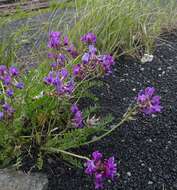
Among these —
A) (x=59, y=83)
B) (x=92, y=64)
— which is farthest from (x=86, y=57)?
(x=59, y=83)

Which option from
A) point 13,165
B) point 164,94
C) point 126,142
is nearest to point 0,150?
point 13,165

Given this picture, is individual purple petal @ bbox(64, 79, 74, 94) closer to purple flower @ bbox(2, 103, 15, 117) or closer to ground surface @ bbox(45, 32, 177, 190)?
purple flower @ bbox(2, 103, 15, 117)

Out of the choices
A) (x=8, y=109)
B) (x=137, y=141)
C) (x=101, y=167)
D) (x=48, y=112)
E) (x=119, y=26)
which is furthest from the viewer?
(x=119, y=26)

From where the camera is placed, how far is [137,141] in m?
2.29

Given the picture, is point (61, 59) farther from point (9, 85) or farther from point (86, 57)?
point (9, 85)

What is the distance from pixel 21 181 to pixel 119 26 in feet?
5.20

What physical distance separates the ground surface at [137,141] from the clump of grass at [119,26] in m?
0.21

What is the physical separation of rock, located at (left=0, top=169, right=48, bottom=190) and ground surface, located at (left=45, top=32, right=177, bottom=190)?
0.17 feet

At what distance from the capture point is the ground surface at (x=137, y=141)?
2.05 m

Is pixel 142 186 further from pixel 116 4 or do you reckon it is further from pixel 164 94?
pixel 116 4

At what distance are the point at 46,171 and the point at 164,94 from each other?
102 cm

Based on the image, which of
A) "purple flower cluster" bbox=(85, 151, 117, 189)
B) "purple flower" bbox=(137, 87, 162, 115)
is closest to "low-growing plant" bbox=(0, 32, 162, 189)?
"purple flower" bbox=(137, 87, 162, 115)

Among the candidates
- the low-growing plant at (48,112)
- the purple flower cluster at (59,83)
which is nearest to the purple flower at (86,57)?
the low-growing plant at (48,112)

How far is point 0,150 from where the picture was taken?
2068mm
